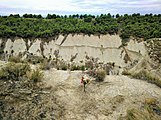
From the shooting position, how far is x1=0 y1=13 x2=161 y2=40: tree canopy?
53616 millimetres

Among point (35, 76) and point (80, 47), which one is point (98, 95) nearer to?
point (35, 76)

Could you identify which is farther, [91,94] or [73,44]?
[73,44]

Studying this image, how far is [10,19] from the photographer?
62.5 meters

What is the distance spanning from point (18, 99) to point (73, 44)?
40.9m

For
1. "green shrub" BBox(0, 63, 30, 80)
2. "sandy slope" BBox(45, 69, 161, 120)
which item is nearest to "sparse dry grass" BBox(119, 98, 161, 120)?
"sandy slope" BBox(45, 69, 161, 120)

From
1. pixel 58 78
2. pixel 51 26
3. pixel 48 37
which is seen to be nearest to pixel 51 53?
pixel 48 37

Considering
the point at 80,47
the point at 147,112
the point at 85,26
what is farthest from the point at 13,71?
the point at 85,26

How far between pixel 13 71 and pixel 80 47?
38.8m

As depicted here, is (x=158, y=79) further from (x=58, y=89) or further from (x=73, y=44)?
(x=73, y=44)

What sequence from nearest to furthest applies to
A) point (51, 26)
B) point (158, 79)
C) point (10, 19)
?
point (158, 79)
point (51, 26)
point (10, 19)

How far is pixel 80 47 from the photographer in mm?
53219

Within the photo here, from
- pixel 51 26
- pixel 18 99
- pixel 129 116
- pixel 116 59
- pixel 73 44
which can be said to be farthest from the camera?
pixel 51 26

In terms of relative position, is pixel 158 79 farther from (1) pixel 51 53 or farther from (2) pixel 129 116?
(1) pixel 51 53

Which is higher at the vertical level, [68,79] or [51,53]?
[68,79]
